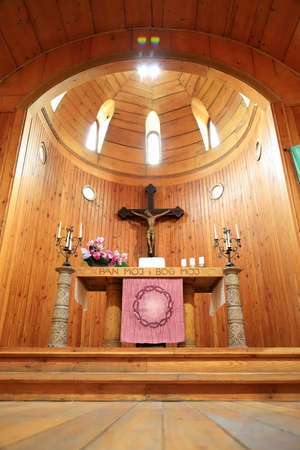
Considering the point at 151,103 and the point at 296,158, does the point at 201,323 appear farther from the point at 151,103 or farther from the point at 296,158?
the point at 151,103

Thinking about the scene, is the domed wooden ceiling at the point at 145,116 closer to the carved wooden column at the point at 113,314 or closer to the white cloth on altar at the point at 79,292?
the white cloth on altar at the point at 79,292

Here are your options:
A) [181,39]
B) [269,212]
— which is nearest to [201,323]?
[269,212]

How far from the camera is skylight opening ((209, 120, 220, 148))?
6680 millimetres

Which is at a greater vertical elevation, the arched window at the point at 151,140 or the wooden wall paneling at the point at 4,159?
the arched window at the point at 151,140

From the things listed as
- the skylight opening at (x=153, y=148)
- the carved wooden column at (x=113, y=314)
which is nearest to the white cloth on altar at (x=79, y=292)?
the carved wooden column at (x=113, y=314)

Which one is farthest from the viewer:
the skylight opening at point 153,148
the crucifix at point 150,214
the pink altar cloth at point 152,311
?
the skylight opening at point 153,148

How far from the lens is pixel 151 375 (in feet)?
5.98

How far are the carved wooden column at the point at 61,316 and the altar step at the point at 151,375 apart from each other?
0.81 meters

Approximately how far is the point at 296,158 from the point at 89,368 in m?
3.13

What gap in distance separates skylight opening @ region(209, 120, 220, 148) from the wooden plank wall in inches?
35.4

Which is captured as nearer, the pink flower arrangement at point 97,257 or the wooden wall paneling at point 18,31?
the wooden wall paneling at point 18,31

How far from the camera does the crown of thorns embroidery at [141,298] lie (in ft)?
10.5

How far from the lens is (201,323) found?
5.59m

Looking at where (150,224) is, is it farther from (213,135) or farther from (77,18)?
(77,18)
